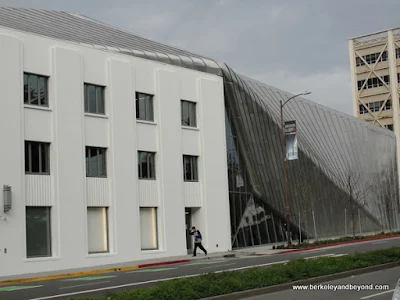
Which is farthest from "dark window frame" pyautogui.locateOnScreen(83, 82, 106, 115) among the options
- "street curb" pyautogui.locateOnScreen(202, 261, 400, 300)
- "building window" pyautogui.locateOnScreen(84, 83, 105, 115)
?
"street curb" pyautogui.locateOnScreen(202, 261, 400, 300)

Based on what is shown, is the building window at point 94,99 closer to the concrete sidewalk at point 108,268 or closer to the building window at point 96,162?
the building window at point 96,162

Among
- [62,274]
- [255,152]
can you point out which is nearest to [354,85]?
[255,152]

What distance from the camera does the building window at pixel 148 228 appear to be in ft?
111

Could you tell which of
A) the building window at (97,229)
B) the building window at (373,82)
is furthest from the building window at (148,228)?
the building window at (373,82)

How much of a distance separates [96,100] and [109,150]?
9.03 ft

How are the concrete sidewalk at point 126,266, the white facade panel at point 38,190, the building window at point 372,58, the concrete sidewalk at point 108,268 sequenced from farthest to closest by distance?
the building window at point 372,58 < the white facade panel at point 38,190 < the concrete sidewalk at point 126,266 < the concrete sidewalk at point 108,268

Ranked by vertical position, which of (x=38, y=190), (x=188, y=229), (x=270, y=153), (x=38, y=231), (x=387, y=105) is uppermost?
(x=387, y=105)

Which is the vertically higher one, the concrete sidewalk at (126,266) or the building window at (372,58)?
the building window at (372,58)

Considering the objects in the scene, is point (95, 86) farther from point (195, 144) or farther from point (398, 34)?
point (398, 34)

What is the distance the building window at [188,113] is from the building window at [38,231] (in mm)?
11644

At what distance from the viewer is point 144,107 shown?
Answer: 115ft

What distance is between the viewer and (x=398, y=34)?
4215 inches

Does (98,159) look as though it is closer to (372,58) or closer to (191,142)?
(191,142)

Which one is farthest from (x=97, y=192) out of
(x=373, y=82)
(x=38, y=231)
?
(x=373, y=82)
